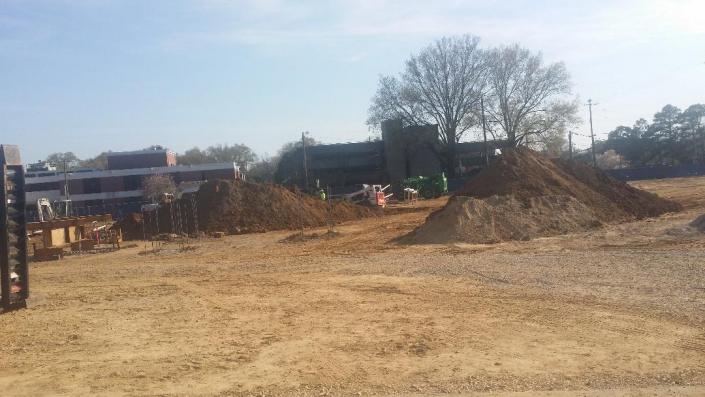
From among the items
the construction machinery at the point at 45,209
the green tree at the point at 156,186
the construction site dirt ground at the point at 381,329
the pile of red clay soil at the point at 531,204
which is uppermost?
the green tree at the point at 156,186

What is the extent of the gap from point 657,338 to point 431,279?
658cm

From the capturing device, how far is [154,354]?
331 inches

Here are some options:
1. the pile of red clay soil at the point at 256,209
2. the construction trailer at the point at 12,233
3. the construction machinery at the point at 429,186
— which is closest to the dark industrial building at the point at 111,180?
the construction machinery at the point at 429,186

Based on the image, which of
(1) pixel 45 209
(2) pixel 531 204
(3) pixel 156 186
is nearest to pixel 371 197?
(1) pixel 45 209

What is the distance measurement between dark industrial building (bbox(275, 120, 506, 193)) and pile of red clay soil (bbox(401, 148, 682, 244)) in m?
42.4

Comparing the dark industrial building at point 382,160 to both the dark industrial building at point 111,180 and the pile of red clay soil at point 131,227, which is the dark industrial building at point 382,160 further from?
the pile of red clay soil at point 131,227

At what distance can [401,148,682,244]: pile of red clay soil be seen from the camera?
930 inches

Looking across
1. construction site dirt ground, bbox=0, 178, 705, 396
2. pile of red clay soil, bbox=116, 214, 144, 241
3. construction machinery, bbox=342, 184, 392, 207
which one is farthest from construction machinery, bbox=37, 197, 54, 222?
construction machinery, bbox=342, 184, 392, 207

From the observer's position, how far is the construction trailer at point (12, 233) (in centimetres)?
1183

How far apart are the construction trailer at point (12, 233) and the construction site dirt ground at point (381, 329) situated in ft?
1.32

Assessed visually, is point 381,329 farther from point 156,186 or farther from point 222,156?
point 222,156

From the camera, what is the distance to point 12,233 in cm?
1223

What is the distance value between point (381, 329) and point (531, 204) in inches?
684

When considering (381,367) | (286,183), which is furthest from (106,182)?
(381,367)
